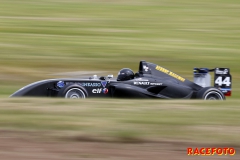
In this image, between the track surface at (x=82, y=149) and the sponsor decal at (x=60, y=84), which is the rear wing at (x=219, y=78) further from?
the track surface at (x=82, y=149)

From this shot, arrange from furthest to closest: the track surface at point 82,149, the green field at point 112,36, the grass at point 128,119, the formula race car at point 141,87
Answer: the green field at point 112,36 → the formula race car at point 141,87 → the grass at point 128,119 → the track surface at point 82,149

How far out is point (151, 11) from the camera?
24.6 meters

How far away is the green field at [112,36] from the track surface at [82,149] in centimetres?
568

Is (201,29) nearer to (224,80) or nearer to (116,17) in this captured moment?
(116,17)

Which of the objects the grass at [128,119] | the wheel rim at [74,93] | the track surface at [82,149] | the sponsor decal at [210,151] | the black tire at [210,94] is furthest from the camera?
the black tire at [210,94]

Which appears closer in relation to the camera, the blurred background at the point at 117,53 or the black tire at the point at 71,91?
the blurred background at the point at 117,53

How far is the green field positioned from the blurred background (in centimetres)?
3

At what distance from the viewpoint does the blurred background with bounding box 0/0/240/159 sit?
6500 mm

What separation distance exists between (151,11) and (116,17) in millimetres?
2195

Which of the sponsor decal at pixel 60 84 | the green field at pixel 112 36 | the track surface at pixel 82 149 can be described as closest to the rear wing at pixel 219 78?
the green field at pixel 112 36

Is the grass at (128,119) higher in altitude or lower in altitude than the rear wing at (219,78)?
lower

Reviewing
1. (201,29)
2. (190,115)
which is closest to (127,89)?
(190,115)

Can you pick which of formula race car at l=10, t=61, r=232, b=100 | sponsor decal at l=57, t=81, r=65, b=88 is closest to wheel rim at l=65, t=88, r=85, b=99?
formula race car at l=10, t=61, r=232, b=100

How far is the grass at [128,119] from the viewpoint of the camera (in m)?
6.15
